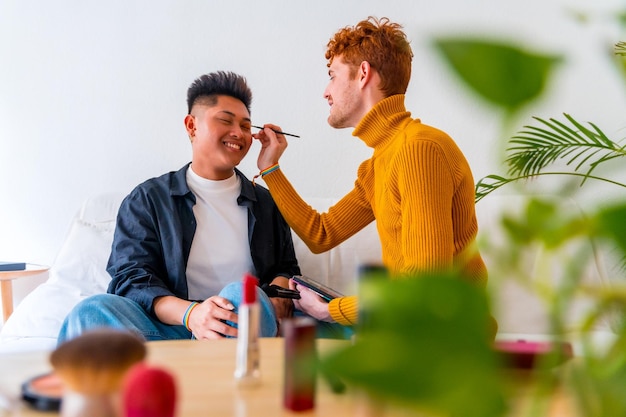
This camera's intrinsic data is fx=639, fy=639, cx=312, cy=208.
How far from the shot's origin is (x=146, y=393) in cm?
56

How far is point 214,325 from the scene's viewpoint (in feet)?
5.05

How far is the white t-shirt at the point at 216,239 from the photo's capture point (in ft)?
6.46

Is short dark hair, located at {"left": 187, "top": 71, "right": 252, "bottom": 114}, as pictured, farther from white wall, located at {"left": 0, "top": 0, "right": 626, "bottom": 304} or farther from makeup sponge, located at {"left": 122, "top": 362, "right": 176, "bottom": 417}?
makeup sponge, located at {"left": 122, "top": 362, "right": 176, "bottom": 417}

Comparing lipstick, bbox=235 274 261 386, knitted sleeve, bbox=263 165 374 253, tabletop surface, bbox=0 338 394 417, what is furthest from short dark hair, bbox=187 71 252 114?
lipstick, bbox=235 274 261 386

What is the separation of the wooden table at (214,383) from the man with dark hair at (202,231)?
0.56 m

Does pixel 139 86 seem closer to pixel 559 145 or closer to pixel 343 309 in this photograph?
pixel 343 309

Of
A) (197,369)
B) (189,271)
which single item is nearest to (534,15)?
(189,271)

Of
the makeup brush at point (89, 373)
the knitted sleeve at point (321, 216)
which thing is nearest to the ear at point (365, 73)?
the knitted sleeve at point (321, 216)

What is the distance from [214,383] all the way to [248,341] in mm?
82

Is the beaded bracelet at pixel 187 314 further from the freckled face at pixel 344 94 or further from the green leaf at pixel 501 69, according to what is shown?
the green leaf at pixel 501 69

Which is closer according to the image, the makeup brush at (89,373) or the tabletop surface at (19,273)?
the makeup brush at (89,373)

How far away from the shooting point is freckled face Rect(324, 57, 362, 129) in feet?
5.83

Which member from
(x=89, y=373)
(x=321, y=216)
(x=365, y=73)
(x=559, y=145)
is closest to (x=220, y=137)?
(x=321, y=216)

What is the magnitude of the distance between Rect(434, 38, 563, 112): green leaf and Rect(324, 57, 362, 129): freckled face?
1.69 m
